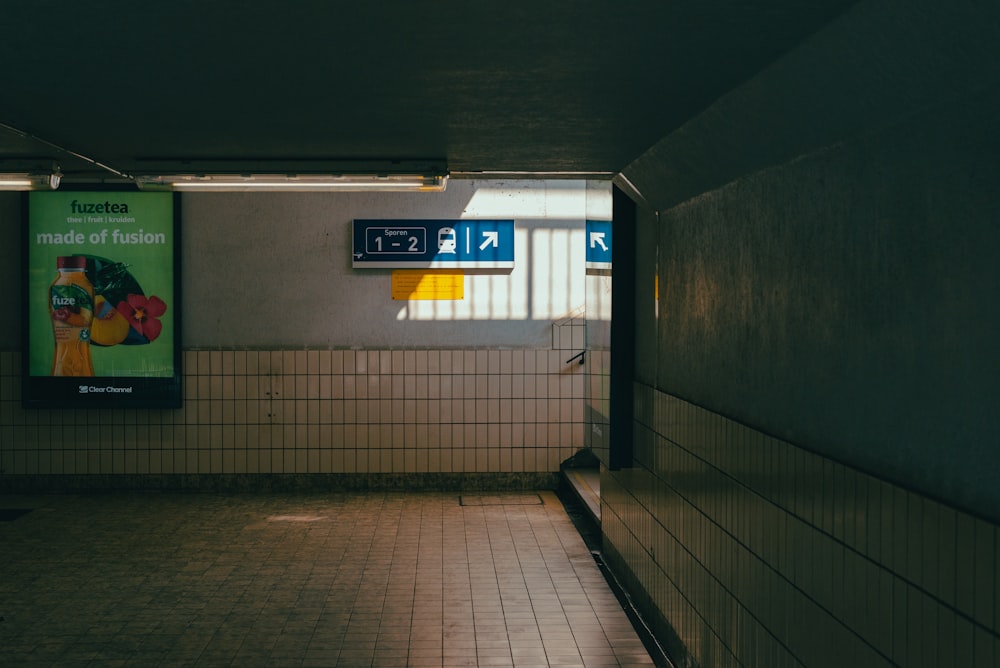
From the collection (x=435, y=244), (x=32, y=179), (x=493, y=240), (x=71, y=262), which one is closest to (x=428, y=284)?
(x=435, y=244)

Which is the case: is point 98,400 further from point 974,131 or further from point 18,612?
point 974,131

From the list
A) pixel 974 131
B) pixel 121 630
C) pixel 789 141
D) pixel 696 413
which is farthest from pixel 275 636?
pixel 974 131

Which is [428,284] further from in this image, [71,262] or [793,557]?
[793,557]

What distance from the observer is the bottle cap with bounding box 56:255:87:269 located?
9.55 m

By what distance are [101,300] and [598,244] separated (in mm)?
5241

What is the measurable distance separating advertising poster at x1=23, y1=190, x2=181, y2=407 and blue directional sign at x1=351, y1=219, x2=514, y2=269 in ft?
6.23

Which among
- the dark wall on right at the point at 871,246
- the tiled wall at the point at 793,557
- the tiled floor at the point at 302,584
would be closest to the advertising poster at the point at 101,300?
the tiled floor at the point at 302,584

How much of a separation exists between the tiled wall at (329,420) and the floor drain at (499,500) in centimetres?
32

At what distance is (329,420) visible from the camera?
9.70 metres

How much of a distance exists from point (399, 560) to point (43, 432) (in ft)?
14.4

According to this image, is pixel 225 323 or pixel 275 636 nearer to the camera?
pixel 275 636

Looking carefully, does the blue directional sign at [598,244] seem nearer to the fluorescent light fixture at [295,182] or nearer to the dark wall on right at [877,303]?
the fluorescent light fixture at [295,182]

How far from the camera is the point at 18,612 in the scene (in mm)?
6051

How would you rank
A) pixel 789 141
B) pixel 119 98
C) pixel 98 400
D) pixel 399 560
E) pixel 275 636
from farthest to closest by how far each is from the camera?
pixel 98 400 < pixel 399 560 < pixel 275 636 < pixel 119 98 < pixel 789 141
